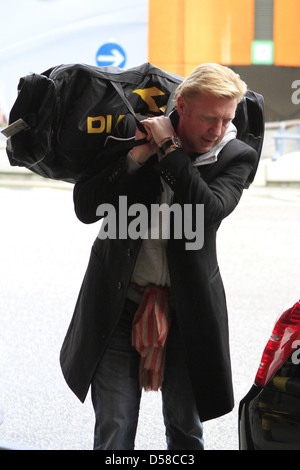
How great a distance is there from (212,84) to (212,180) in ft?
1.10

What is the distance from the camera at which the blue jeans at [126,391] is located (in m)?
2.49

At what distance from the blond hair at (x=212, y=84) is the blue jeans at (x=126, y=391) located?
732 mm

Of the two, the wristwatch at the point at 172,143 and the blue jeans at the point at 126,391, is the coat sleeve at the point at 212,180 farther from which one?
the blue jeans at the point at 126,391

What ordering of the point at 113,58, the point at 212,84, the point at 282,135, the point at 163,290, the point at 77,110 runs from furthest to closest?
the point at 113,58
the point at 282,135
the point at 163,290
the point at 77,110
the point at 212,84

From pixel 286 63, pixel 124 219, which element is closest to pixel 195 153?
pixel 124 219

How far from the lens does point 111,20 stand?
17.5 meters

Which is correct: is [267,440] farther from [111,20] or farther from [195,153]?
[111,20]

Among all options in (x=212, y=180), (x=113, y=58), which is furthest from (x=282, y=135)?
(x=212, y=180)

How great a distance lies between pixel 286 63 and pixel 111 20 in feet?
18.9

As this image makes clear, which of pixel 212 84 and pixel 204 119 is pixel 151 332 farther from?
pixel 212 84

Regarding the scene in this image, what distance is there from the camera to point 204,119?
223 centimetres

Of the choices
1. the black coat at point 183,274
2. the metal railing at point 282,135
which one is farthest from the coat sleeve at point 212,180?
the metal railing at point 282,135

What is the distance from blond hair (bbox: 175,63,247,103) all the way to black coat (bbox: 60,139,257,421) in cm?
18
